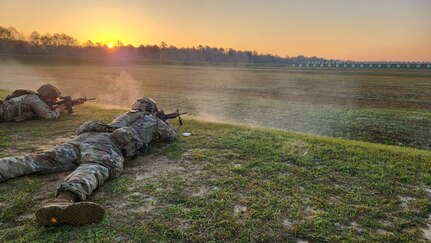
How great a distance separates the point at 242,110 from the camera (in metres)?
16.4

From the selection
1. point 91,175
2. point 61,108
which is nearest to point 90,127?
point 91,175

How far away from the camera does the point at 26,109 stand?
10445 millimetres

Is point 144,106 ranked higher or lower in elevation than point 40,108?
higher

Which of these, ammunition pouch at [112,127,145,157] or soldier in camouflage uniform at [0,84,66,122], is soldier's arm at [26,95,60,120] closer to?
soldier in camouflage uniform at [0,84,66,122]

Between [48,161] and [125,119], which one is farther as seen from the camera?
[125,119]

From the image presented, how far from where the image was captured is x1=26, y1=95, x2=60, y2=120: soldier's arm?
10.6 meters

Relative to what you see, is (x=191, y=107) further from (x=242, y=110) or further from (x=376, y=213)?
(x=376, y=213)

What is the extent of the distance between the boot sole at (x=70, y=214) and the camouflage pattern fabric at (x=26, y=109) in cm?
789

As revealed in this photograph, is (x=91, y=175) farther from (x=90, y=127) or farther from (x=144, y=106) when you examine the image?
(x=144, y=106)

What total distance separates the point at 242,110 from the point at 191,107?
273cm

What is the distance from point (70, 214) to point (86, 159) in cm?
148

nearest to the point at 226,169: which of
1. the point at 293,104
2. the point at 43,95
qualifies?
the point at 43,95

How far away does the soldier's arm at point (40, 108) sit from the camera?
1055 cm

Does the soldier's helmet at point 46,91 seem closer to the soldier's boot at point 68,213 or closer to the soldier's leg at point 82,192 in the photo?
the soldier's leg at point 82,192
